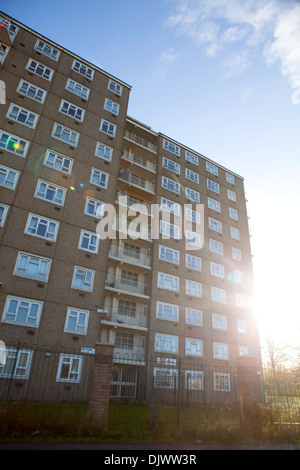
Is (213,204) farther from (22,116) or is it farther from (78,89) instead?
(22,116)

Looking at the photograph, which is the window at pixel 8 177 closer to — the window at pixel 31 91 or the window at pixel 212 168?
the window at pixel 31 91

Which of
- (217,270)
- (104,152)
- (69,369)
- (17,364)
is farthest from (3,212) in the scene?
(217,270)

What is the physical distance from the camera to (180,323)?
2497 centimetres

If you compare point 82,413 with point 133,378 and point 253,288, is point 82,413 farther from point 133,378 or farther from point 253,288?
point 253,288

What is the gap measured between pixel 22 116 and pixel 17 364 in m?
16.1

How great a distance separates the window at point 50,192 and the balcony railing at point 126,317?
8.53m

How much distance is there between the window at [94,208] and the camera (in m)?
22.2

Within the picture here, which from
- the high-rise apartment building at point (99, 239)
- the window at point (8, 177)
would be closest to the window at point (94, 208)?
the high-rise apartment building at point (99, 239)

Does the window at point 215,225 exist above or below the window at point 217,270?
above

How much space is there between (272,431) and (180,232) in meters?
19.6

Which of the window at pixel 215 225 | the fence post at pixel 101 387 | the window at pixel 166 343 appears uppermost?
the window at pixel 215 225

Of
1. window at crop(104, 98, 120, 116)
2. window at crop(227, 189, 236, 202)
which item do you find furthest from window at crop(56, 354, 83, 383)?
window at crop(227, 189, 236, 202)

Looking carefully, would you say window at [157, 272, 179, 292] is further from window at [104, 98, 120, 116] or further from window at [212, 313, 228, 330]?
window at [104, 98, 120, 116]

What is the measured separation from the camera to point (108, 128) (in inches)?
1032
